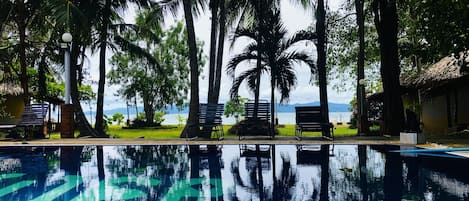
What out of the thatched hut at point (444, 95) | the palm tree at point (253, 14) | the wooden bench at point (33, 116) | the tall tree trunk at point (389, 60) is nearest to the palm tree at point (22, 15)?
the wooden bench at point (33, 116)

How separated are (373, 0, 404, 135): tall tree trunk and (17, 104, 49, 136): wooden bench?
8685 millimetres

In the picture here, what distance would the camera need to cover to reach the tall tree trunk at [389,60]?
11703mm

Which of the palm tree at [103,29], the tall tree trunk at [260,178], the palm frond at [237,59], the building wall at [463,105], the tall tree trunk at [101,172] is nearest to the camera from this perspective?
the tall tree trunk at [260,178]

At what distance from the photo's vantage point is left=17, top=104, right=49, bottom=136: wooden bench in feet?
33.7

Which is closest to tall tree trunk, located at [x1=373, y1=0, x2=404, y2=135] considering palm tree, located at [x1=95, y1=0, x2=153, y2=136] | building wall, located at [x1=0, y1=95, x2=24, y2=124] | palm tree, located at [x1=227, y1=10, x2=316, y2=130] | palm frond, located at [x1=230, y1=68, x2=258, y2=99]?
palm tree, located at [x1=227, y1=10, x2=316, y2=130]

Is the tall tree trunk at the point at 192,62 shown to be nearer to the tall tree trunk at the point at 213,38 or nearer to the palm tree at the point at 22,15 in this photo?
the tall tree trunk at the point at 213,38

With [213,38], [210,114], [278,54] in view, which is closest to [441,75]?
[278,54]

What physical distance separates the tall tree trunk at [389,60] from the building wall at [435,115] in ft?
12.0

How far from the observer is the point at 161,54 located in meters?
26.8

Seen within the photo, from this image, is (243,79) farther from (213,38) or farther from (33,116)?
(33,116)

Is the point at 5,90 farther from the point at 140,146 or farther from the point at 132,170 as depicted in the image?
the point at 132,170

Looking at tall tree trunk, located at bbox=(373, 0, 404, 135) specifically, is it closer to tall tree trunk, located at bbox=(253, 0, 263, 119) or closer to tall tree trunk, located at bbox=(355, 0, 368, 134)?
tall tree trunk, located at bbox=(355, 0, 368, 134)

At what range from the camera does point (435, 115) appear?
16188 mm

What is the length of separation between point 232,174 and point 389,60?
7.81m
